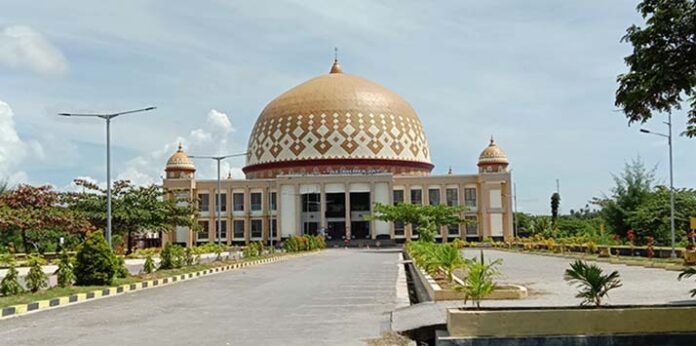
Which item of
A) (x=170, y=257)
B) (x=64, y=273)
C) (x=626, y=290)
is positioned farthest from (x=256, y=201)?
(x=626, y=290)

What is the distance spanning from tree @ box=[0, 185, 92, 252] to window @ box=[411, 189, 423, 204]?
39508mm

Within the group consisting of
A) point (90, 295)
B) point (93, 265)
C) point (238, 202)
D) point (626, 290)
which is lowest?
point (90, 295)

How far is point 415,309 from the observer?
1152cm

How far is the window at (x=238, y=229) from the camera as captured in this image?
240 feet

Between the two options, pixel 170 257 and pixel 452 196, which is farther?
pixel 452 196

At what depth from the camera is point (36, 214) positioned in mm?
31781

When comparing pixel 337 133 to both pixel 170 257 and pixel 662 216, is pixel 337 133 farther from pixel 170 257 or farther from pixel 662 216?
pixel 170 257

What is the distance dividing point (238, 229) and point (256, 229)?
1729 mm

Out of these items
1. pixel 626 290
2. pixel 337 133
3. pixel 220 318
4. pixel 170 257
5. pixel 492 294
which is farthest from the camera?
pixel 337 133

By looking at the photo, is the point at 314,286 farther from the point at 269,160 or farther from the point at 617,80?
the point at 269,160

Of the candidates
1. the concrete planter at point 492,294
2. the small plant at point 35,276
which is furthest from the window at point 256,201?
the concrete planter at point 492,294

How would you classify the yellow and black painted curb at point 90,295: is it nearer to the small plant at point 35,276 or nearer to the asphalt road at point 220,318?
the asphalt road at point 220,318

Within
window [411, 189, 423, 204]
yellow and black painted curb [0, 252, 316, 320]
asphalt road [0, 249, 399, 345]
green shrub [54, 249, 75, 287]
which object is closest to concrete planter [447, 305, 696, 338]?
asphalt road [0, 249, 399, 345]

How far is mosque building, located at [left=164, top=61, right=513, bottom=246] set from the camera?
68750 millimetres
